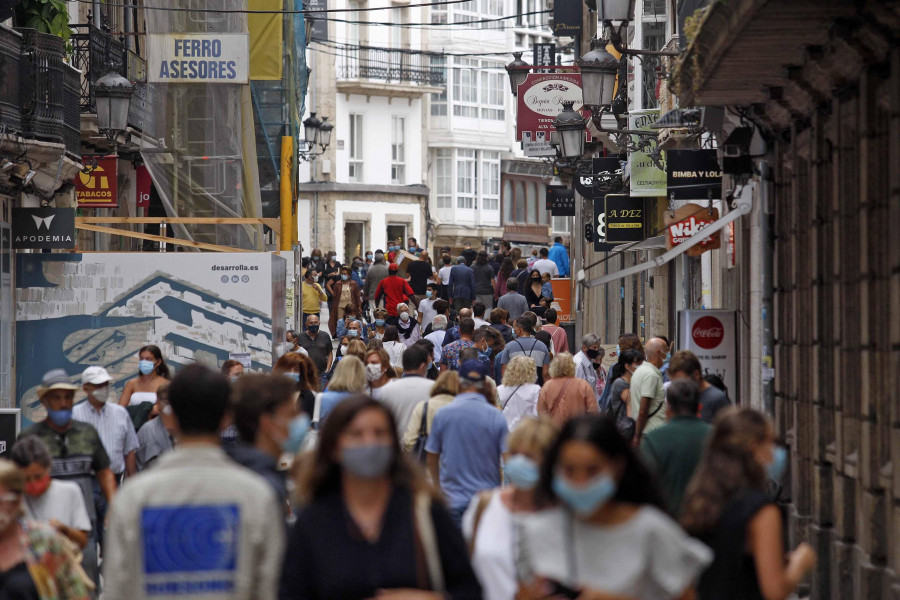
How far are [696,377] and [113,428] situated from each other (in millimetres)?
3699

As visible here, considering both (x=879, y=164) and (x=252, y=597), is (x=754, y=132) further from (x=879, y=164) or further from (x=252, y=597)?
(x=252, y=597)

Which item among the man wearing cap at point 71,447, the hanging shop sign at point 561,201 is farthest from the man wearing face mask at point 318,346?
the hanging shop sign at point 561,201

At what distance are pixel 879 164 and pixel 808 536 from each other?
3174 mm

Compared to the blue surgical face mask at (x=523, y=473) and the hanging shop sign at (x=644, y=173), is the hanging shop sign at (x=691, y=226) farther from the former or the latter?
the blue surgical face mask at (x=523, y=473)

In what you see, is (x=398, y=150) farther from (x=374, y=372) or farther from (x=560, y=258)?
(x=374, y=372)

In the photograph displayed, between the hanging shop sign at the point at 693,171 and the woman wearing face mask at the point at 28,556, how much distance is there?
412 inches

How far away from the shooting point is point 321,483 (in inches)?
189

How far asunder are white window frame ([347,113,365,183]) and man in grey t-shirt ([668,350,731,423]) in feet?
165

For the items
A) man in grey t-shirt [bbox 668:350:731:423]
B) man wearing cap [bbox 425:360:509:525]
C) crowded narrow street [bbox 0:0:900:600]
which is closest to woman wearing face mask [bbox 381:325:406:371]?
crowded narrow street [bbox 0:0:900:600]

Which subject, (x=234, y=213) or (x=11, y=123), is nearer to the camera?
(x=11, y=123)

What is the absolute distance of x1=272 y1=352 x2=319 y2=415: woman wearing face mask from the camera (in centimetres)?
1095

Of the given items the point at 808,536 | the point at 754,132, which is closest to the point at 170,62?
the point at 754,132

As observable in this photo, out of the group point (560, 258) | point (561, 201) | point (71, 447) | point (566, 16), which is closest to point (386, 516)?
point (71, 447)

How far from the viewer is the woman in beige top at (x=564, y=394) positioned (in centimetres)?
1224
